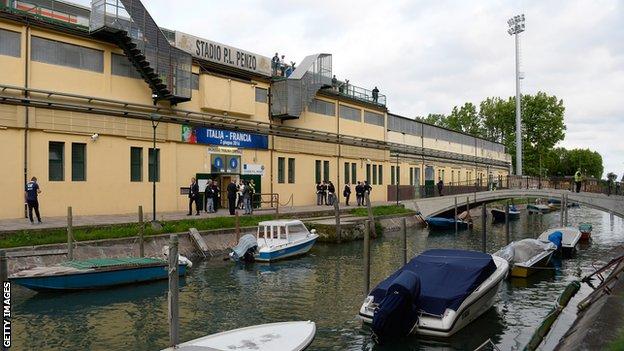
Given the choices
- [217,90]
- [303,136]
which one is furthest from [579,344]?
[303,136]

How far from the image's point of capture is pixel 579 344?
9523mm

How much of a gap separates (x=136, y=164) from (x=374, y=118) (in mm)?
26471

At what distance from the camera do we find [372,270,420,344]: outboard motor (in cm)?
1238

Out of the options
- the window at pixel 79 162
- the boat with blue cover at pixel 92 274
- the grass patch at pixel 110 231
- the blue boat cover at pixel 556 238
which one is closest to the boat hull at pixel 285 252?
the grass patch at pixel 110 231

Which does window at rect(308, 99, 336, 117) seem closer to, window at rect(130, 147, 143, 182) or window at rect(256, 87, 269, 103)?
window at rect(256, 87, 269, 103)

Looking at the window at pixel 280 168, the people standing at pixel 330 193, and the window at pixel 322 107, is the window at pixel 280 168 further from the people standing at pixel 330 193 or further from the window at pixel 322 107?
the window at pixel 322 107

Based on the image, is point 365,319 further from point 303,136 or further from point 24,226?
point 303,136

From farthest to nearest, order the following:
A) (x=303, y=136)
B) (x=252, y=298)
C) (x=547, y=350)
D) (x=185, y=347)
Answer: (x=303, y=136)
(x=252, y=298)
(x=547, y=350)
(x=185, y=347)

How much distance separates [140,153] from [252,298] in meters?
15.1

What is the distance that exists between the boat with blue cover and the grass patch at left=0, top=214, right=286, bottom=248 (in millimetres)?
2570

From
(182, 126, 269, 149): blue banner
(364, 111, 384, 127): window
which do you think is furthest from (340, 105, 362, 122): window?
(182, 126, 269, 149): blue banner

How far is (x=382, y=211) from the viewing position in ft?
133

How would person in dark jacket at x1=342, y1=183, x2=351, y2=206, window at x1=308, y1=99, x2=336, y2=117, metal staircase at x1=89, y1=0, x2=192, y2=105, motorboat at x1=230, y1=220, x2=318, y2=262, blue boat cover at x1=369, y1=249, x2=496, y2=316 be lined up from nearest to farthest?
1. blue boat cover at x1=369, y1=249, x2=496, y2=316
2. motorboat at x1=230, y1=220, x2=318, y2=262
3. metal staircase at x1=89, y1=0, x2=192, y2=105
4. window at x1=308, y1=99, x2=336, y2=117
5. person in dark jacket at x1=342, y1=183, x2=351, y2=206

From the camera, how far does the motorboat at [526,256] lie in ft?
69.5
